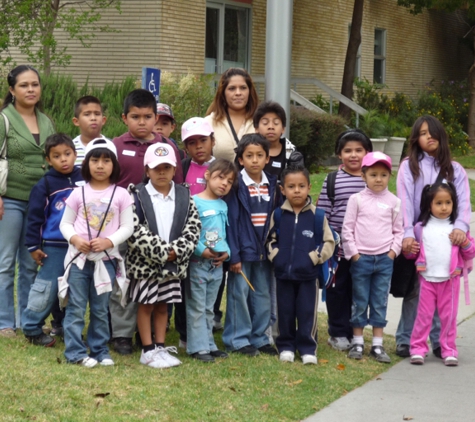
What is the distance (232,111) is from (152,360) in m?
2.02

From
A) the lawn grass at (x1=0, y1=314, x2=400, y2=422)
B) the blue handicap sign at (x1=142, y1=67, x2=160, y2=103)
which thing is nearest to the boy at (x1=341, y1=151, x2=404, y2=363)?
the lawn grass at (x1=0, y1=314, x2=400, y2=422)

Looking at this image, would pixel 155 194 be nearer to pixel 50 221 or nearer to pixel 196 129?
pixel 196 129

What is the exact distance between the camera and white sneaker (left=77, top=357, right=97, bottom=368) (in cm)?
545

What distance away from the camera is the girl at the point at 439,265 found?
6102 millimetres

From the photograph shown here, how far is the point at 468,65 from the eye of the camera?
3412 centimetres

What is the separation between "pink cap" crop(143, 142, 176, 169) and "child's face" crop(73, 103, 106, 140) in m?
0.63

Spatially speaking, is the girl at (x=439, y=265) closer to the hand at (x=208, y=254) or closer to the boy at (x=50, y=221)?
the hand at (x=208, y=254)

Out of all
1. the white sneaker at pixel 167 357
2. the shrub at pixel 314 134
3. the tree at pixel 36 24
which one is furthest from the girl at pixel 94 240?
the shrub at pixel 314 134

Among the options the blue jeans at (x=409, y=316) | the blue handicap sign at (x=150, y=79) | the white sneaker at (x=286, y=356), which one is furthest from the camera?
the blue handicap sign at (x=150, y=79)

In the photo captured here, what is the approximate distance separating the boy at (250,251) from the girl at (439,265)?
3.58ft

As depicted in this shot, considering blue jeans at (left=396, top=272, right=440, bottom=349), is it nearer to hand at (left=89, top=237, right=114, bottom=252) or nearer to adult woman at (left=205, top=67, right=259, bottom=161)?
adult woman at (left=205, top=67, right=259, bottom=161)

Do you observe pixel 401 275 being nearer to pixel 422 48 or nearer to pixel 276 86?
pixel 276 86

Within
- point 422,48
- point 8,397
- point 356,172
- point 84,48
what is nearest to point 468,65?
point 422,48

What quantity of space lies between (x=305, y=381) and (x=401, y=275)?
4.48ft
